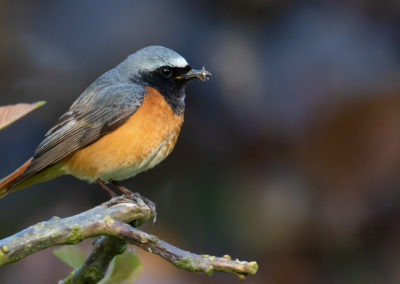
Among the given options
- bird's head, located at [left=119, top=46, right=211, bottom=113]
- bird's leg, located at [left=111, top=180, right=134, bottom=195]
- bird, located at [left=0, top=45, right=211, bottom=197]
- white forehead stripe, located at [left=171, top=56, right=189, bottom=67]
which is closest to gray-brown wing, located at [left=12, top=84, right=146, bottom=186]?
bird, located at [left=0, top=45, right=211, bottom=197]

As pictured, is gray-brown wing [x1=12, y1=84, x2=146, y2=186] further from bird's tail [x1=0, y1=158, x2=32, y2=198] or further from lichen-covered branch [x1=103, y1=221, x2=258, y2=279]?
lichen-covered branch [x1=103, y1=221, x2=258, y2=279]

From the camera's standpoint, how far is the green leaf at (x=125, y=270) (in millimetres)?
1984

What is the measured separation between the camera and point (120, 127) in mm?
3543

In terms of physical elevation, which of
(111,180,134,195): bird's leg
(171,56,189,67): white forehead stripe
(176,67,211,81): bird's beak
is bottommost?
(111,180,134,195): bird's leg

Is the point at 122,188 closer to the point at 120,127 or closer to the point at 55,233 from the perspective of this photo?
the point at 120,127

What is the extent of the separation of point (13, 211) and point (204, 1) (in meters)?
1.97

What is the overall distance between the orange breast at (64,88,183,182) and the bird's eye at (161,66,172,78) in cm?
16

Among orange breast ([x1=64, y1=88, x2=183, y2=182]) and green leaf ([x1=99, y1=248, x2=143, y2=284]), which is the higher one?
orange breast ([x1=64, y1=88, x2=183, y2=182])

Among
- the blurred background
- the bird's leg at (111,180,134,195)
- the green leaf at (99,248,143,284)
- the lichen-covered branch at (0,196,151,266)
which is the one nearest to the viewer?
the lichen-covered branch at (0,196,151,266)

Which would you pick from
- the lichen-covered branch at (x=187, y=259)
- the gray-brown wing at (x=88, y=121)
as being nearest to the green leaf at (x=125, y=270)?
the lichen-covered branch at (x=187, y=259)

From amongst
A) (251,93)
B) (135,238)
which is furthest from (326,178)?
(135,238)

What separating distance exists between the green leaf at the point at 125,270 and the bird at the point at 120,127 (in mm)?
1459

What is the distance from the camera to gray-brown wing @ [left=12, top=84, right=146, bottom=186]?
357 centimetres

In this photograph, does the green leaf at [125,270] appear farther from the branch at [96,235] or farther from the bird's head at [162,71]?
the bird's head at [162,71]
